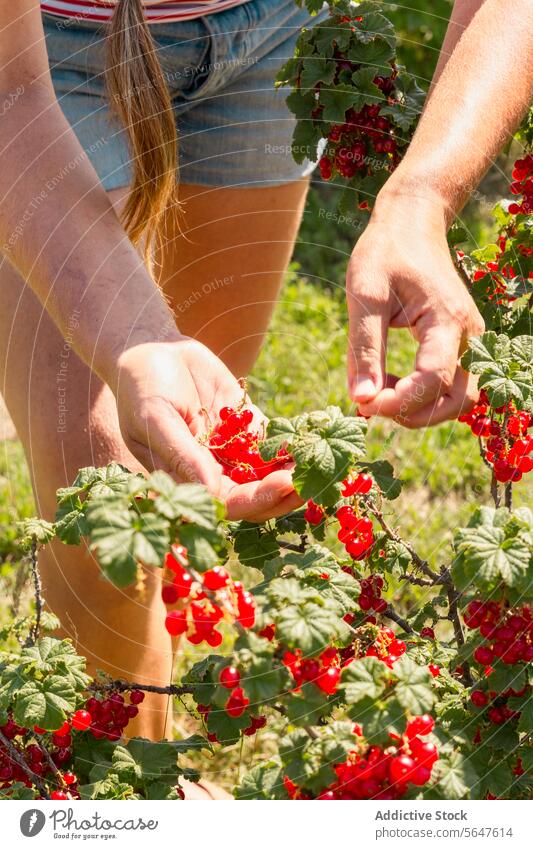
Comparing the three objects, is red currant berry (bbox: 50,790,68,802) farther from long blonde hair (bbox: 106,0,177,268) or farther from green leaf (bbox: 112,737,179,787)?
long blonde hair (bbox: 106,0,177,268)

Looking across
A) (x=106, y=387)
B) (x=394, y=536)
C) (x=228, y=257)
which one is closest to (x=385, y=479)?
(x=394, y=536)

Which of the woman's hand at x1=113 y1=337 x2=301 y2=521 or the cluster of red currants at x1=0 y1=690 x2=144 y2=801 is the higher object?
the woman's hand at x1=113 y1=337 x2=301 y2=521

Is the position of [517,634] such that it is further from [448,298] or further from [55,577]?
[55,577]

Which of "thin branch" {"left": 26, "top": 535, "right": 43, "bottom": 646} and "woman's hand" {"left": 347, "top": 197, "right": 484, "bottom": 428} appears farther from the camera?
"thin branch" {"left": 26, "top": 535, "right": 43, "bottom": 646}

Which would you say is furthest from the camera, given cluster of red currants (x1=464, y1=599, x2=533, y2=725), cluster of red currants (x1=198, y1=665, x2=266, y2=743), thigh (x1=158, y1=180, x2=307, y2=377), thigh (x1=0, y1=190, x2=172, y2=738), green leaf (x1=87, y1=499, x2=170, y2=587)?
thigh (x1=158, y1=180, x2=307, y2=377)

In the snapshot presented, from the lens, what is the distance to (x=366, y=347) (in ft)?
3.73

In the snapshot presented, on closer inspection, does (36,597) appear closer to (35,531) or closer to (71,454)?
(35,531)

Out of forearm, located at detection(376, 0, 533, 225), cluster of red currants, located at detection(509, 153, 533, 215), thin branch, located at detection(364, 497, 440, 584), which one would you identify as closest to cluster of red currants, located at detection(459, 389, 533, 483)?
thin branch, located at detection(364, 497, 440, 584)

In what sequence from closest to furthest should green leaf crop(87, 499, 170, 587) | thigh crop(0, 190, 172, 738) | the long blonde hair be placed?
green leaf crop(87, 499, 170, 587), the long blonde hair, thigh crop(0, 190, 172, 738)

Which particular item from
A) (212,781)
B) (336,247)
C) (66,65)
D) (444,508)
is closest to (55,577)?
(212,781)

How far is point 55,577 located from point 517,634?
40.8 inches

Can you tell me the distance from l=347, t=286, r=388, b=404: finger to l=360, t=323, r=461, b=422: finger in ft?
0.06

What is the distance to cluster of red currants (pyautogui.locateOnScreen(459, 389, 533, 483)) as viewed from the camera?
4.09ft

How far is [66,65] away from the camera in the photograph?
175 cm
